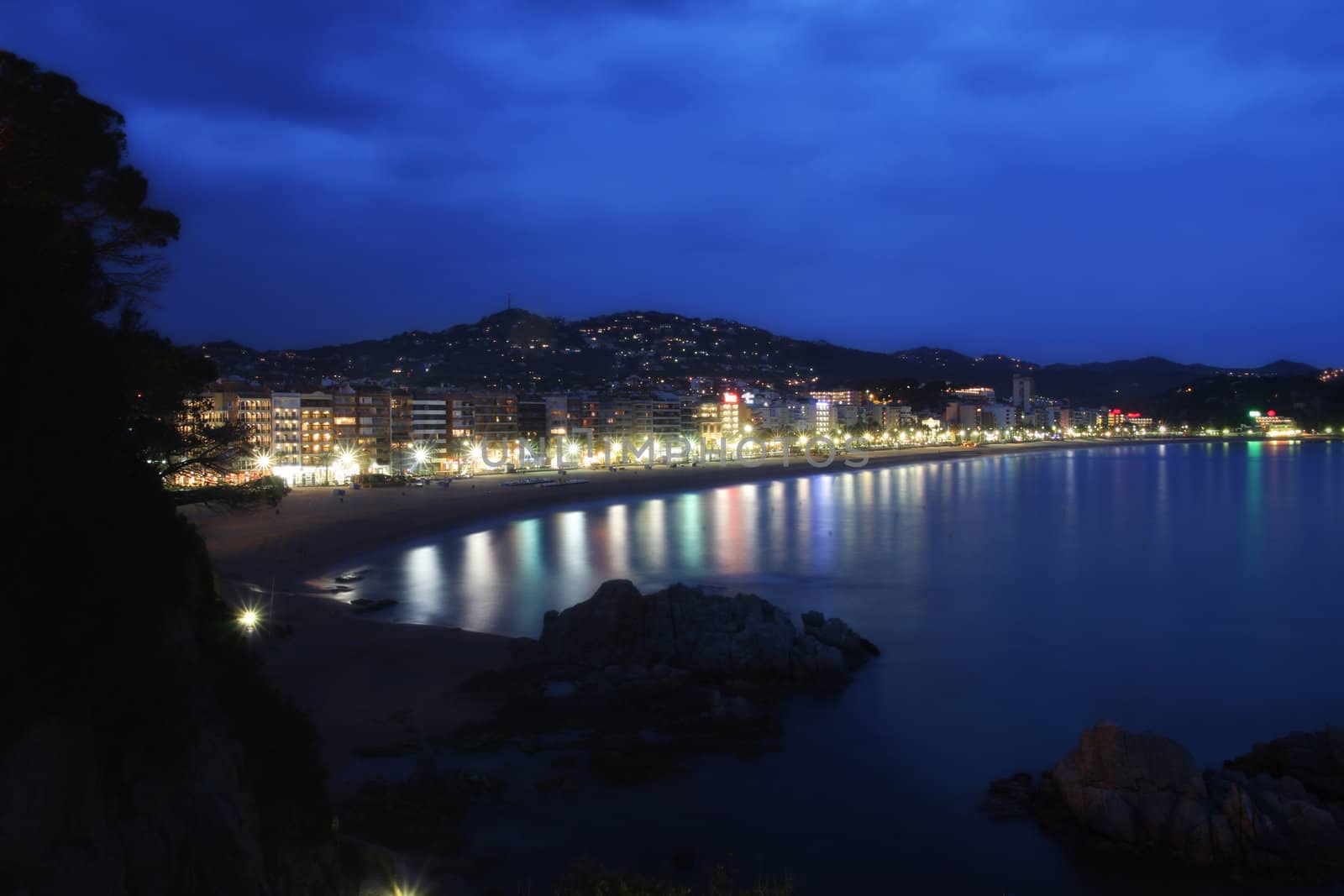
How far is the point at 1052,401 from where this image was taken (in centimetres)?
16162

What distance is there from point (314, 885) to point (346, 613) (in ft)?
34.1

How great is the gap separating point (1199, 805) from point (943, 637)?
7.13 m

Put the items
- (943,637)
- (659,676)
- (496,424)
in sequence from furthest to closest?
(496,424), (943,637), (659,676)

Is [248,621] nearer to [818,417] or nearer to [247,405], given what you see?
[247,405]

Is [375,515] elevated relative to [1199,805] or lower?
elevated

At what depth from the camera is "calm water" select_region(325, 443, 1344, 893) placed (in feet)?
23.1

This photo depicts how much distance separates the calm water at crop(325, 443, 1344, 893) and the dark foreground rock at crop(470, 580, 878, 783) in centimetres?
44

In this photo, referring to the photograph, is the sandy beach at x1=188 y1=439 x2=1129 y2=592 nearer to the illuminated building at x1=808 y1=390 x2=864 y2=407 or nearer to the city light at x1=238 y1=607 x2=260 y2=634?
the city light at x1=238 y1=607 x2=260 y2=634

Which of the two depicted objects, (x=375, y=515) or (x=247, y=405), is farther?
(x=247, y=405)

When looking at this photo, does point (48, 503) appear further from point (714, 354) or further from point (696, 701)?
point (714, 354)

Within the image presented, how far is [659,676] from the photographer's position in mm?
9836

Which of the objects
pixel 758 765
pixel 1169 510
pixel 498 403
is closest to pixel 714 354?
pixel 498 403

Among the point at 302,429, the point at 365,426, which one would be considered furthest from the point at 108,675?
the point at 365,426

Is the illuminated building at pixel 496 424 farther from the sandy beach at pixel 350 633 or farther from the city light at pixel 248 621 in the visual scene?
the city light at pixel 248 621
